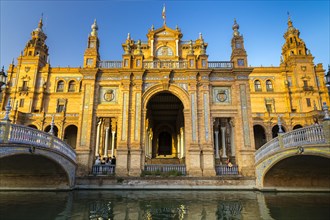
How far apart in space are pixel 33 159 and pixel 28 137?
8.48 feet

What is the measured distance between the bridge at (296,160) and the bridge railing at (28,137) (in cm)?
1180

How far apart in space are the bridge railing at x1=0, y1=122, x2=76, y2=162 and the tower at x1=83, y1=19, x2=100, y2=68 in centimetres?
763

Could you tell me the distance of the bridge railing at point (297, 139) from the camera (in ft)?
30.2

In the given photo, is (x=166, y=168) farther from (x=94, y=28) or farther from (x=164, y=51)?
(x=164, y=51)

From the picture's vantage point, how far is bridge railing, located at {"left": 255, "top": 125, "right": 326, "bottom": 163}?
30.2 ft

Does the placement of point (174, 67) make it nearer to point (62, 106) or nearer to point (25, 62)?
point (62, 106)

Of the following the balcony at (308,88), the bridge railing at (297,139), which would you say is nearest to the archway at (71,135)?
the bridge railing at (297,139)

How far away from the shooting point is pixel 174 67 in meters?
19.0

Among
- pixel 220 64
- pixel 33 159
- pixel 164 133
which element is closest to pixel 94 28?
pixel 220 64

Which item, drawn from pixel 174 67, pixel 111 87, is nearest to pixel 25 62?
pixel 111 87

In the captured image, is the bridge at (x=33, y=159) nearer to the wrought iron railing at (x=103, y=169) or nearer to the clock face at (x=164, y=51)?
the wrought iron railing at (x=103, y=169)

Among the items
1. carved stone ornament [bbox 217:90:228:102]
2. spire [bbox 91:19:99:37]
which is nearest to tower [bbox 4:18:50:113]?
spire [bbox 91:19:99:37]

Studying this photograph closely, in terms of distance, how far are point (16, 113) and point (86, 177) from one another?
69.2 feet

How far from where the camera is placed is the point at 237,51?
18984 mm
